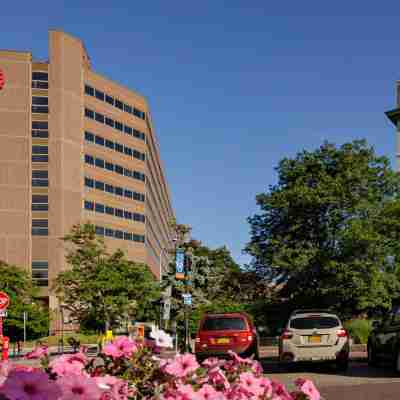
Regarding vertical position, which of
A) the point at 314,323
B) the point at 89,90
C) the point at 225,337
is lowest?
the point at 225,337

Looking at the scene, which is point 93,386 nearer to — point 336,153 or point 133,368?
point 133,368

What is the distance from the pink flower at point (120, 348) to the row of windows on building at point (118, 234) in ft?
242

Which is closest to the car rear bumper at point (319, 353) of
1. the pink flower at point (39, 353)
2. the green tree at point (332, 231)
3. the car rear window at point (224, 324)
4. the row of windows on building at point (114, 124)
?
the car rear window at point (224, 324)

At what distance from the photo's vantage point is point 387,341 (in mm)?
15617

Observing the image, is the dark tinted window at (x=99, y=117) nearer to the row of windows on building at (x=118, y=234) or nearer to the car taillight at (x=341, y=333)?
the row of windows on building at (x=118, y=234)

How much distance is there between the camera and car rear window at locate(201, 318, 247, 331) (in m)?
18.9

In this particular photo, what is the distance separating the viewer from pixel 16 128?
73.2 metres

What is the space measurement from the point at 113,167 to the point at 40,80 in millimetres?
13114

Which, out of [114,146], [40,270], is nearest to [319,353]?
[40,270]

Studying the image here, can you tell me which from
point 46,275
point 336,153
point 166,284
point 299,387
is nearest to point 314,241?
point 336,153

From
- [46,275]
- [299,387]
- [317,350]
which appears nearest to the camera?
[299,387]

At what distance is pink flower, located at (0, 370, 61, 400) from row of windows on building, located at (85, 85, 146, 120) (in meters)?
77.7

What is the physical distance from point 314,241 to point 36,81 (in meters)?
46.4

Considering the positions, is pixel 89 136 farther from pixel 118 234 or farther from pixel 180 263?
pixel 180 263
